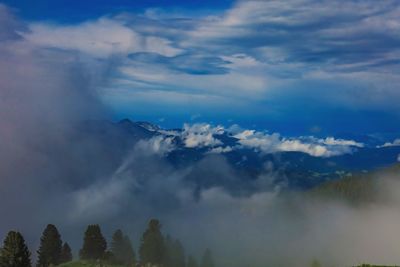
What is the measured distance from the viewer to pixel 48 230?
4948 inches

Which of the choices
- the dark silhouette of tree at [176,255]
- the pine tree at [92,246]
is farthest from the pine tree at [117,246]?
the pine tree at [92,246]

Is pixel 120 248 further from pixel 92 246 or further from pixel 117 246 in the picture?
pixel 92 246

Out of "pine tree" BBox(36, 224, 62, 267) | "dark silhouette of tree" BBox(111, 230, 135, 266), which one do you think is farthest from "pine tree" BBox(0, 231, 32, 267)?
"dark silhouette of tree" BBox(111, 230, 135, 266)

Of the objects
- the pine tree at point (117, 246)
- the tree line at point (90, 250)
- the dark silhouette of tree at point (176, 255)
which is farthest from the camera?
the dark silhouette of tree at point (176, 255)

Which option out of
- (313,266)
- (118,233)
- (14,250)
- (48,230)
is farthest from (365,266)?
(118,233)

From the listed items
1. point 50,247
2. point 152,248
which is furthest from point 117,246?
point 50,247

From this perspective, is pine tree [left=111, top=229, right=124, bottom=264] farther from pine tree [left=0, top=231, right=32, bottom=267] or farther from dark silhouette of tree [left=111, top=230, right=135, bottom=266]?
pine tree [left=0, top=231, right=32, bottom=267]

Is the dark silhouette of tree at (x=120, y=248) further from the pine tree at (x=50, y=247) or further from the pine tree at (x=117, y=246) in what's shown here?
the pine tree at (x=50, y=247)

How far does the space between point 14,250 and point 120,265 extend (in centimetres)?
2338

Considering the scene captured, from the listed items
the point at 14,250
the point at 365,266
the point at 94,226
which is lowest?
the point at 365,266

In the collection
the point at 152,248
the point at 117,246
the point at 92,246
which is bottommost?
the point at 92,246

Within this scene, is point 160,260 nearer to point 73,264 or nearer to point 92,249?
point 92,249

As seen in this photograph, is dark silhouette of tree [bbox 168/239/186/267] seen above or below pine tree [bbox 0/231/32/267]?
above

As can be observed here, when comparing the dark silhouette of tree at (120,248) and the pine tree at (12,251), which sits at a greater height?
the dark silhouette of tree at (120,248)
